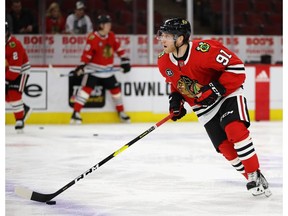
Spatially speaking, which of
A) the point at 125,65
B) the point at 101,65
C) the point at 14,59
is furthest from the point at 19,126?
the point at 125,65

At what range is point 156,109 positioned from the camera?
9.26 m

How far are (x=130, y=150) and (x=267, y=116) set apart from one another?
3654 mm

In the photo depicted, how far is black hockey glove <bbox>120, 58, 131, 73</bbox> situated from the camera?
8.86 metres

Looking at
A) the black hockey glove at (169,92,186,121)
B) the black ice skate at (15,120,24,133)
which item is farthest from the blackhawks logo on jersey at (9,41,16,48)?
the black hockey glove at (169,92,186,121)

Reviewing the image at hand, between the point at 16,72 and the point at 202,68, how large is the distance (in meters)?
4.06

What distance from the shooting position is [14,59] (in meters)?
7.46

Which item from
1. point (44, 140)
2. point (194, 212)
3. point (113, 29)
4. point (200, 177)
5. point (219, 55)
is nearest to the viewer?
point (194, 212)

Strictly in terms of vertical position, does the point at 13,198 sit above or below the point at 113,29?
below

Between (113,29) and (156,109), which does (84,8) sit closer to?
(113,29)

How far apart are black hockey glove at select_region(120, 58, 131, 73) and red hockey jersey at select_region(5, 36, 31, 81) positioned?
153 cm

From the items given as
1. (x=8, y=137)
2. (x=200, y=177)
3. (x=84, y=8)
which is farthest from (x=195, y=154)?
(x=84, y=8)

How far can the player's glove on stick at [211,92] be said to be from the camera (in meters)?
3.69

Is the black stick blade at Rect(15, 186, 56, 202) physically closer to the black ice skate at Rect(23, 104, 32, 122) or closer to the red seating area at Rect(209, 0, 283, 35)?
the black ice skate at Rect(23, 104, 32, 122)

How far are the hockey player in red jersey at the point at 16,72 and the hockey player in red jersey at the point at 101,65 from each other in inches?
42.0
